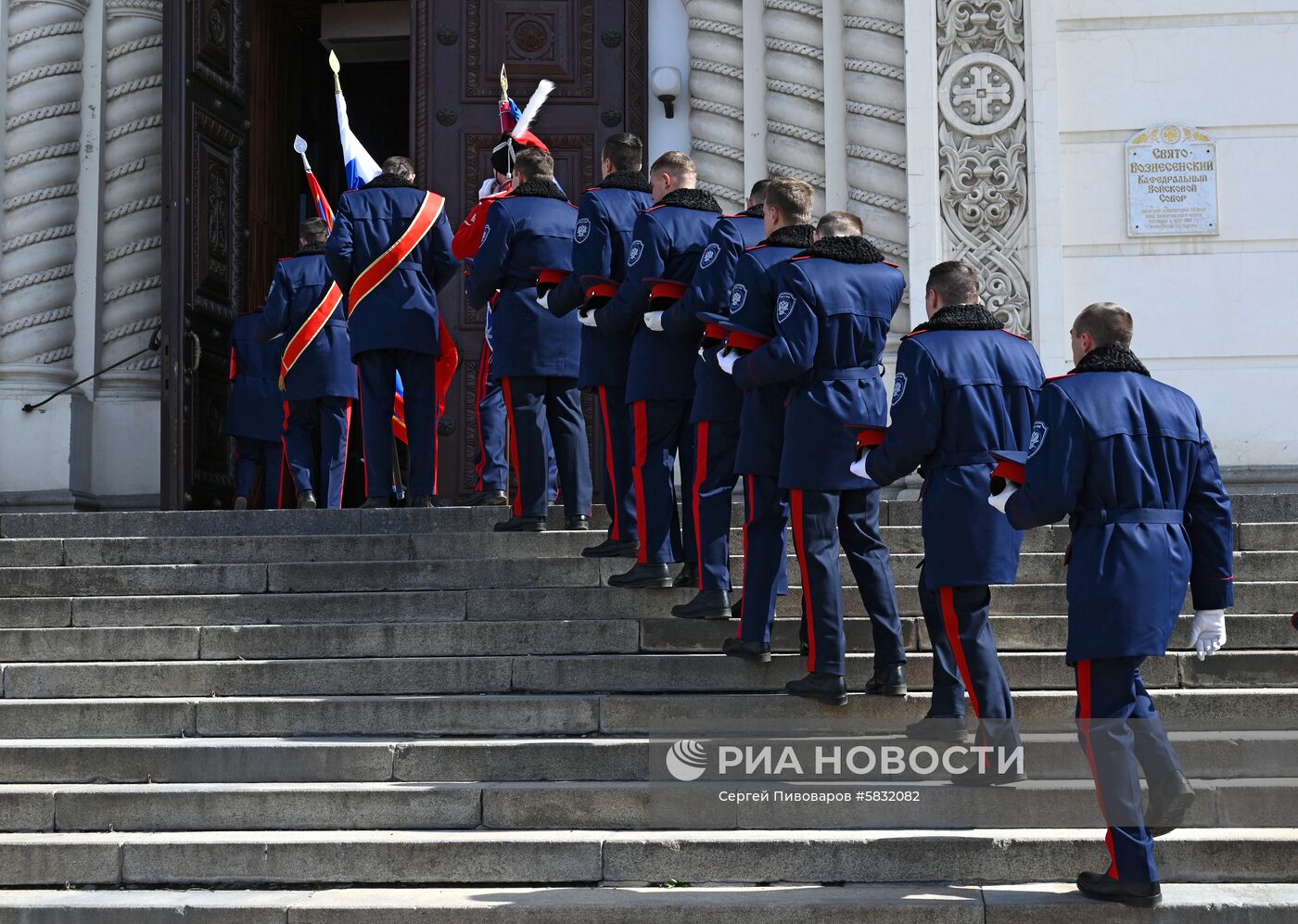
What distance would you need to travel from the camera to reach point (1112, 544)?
206 inches

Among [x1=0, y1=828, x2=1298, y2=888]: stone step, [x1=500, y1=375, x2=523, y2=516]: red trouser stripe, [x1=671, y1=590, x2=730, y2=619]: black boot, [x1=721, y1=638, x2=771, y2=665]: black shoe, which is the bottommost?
[x1=0, y1=828, x2=1298, y2=888]: stone step

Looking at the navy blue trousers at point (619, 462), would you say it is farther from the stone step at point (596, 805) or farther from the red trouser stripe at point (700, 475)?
the stone step at point (596, 805)

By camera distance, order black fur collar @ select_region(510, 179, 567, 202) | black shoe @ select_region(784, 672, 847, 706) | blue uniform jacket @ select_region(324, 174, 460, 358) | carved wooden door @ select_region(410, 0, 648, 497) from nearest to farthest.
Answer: black shoe @ select_region(784, 672, 847, 706) < black fur collar @ select_region(510, 179, 567, 202) < blue uniform jacket @ select_region(324, 174, 460, 358) < carved wooden door @ select_region(410, 0, 648, 497)

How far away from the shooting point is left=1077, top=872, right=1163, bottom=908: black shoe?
5.05m

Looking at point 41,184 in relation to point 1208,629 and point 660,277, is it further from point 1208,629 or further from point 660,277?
point 1208,629

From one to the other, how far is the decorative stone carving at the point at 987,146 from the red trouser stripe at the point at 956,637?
521 cm

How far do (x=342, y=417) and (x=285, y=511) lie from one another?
1.56 metres

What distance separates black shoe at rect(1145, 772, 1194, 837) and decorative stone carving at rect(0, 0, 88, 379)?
8770 mm

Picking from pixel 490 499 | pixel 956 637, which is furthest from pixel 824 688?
pixel 490 499

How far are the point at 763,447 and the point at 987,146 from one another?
16.8ft

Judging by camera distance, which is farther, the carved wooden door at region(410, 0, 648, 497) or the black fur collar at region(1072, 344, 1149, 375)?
the carved wooden door at region(410, 0, 648, 497)

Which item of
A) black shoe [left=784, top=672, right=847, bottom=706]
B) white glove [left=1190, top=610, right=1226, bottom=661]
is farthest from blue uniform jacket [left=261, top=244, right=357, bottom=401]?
white glove [left=1190, top=610, right=1226, bottom=661]

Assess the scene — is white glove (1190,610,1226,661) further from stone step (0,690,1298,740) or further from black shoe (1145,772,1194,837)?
stone step (0,690,1298,740)

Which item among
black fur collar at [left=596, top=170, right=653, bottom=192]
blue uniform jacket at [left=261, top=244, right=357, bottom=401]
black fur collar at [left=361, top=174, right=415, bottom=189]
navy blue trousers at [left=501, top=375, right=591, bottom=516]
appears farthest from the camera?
blue uniform jacket at [left=261, top=244, right=357, bottom=401]
